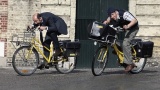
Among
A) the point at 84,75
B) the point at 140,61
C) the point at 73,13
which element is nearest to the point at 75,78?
the point at 84,75

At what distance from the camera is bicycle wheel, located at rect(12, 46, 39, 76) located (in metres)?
9.54

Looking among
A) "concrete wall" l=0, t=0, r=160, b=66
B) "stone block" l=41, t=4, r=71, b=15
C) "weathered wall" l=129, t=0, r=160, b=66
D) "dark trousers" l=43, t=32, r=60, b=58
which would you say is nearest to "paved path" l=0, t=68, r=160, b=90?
"dark trousers" l=43, t=32, r=60, b=58

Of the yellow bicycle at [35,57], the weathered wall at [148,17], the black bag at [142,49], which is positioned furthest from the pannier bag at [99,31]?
the weathered wall at [148,17]

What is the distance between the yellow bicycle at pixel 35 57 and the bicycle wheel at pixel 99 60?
79cm

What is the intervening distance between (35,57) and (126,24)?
226 centimetres

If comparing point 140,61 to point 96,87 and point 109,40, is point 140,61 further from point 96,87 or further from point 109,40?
point 96,87

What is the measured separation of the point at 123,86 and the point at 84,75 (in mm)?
1823

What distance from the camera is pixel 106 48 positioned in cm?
968

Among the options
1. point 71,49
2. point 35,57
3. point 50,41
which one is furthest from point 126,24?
point 35,57

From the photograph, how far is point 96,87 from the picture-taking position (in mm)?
8359

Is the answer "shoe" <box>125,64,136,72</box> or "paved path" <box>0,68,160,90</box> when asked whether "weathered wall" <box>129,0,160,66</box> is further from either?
"shoe" <box>125,64,136,72</box>

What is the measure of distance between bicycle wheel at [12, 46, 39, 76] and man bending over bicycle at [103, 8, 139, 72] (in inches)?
74.1

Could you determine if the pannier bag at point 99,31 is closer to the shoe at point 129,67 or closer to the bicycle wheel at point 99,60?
the bicycle wheel at point 99,60

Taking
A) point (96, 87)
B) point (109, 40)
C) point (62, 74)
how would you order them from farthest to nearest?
point (62, 74) → point (109, 40) → point (96, 87)
